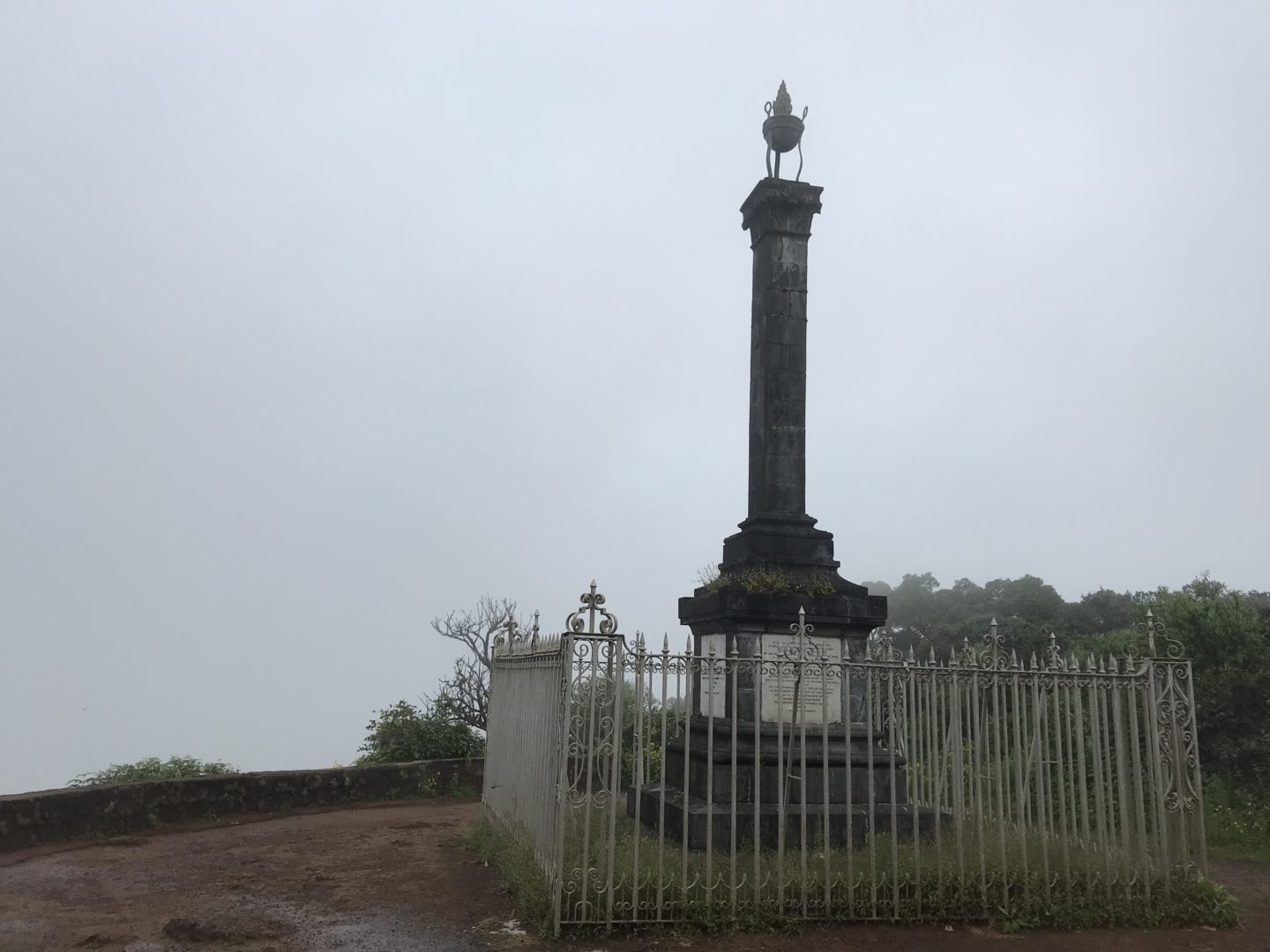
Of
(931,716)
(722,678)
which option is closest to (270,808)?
(722,678)

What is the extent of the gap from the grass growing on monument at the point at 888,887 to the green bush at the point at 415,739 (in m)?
7.44

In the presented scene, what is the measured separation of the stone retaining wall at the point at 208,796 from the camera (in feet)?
30.3

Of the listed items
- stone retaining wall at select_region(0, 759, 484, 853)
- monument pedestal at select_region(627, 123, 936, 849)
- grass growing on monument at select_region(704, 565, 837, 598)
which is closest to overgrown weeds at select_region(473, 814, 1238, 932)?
monument pedestal at select_region(627, 123, 936, 849)

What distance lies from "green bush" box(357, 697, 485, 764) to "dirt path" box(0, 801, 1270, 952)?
427 centimetres

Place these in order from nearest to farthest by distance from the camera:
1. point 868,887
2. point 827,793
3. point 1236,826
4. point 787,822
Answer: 1. point 827,793
2. point 868,887
3. point 787,822
4. point 1236,826

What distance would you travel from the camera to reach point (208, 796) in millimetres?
11141

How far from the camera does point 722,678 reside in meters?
8.74

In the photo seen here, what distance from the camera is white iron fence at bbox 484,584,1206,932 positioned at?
6.50 m

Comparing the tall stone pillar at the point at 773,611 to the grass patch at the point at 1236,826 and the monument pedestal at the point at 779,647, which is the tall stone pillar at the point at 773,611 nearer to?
the monument pedestal at the point at 779,647

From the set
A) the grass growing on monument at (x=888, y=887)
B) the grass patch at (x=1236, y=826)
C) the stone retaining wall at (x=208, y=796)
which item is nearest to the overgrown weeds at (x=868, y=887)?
the grass growing on monument at (x=888, y=887)

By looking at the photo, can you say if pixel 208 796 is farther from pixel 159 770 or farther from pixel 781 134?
pixel 781 134

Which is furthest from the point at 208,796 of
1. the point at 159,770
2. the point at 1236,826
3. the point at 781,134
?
the point at 1236,826

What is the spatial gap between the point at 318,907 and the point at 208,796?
512cm

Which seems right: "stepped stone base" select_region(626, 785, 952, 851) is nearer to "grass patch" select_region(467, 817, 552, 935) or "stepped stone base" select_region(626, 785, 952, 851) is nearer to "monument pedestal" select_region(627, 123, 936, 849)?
"monument pedestal" select_region(627, 123, 936, 849)
